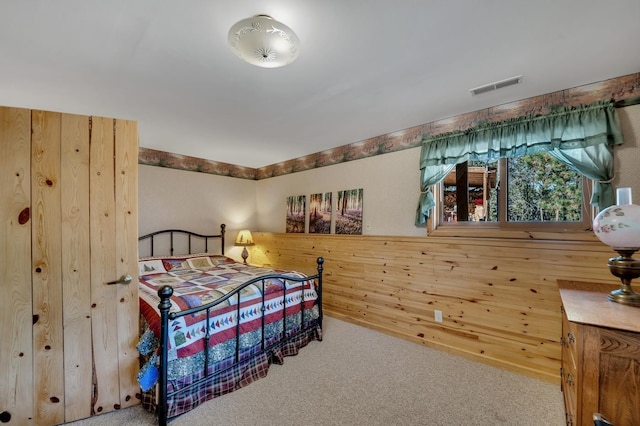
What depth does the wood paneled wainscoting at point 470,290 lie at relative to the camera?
87.6 inches

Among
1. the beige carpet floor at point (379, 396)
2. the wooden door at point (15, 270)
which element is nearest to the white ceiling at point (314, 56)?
the wooden door at point (15, 270)

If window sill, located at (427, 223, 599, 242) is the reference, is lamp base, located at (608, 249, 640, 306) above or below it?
below

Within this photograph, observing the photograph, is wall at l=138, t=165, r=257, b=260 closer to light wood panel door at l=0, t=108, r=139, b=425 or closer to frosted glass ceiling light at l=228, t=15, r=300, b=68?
light wood panel door at l=0, t=108, r=139, b=425

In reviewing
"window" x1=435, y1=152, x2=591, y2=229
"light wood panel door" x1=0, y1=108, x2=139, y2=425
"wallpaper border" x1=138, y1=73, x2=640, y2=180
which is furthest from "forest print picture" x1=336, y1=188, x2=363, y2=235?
"light wood panel door" x1=0, y1=108, x2=139, y2=425

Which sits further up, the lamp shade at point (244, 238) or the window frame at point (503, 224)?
the window frame at point (503, 224)

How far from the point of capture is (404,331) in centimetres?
305

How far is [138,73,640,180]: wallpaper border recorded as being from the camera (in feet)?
6.84

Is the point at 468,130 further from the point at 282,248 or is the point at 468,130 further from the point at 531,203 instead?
the point at 282,248

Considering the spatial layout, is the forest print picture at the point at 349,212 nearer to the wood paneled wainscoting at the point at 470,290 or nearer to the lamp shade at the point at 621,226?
the wood paneled wainscoting at the point at 470,290

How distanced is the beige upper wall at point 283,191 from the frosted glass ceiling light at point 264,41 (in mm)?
2025

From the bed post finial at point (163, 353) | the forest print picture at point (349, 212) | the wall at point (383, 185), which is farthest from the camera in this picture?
the forest print picture at point (349, 212)

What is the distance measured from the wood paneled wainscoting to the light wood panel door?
8.00ft

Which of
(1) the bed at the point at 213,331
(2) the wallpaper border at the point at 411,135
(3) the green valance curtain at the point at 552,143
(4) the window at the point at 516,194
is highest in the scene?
(2) the wallpaper border at the point at 411,135

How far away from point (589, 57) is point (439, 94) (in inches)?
37.5
